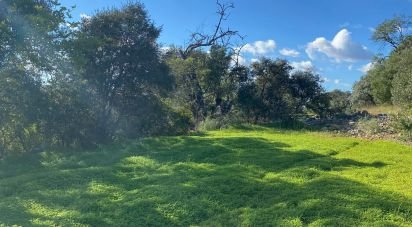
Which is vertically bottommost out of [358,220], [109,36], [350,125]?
[358,220]

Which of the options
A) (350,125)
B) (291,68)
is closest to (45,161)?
(350,125)

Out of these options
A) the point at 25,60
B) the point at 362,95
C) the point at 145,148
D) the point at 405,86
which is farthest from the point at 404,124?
→ the point at 362,95

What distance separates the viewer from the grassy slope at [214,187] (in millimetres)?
6965

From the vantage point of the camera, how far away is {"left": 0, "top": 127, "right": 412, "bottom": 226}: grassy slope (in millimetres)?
6965

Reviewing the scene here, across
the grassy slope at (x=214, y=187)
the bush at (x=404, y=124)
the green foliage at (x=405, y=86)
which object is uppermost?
the green foliage at (x=405, y=86)

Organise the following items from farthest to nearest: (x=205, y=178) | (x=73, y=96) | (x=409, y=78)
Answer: (x=409, y=78), (x=73, y=96), (x=205, y=178)

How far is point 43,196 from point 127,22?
38.5 feet

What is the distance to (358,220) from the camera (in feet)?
21.9

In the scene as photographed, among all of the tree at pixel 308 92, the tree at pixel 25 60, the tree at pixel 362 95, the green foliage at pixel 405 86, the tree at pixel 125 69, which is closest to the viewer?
the tree at pixel 25 60

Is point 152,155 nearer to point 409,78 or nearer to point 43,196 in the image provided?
point 43,196

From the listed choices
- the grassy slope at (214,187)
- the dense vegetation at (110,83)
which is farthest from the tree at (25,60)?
the grassy slope at (214,187)

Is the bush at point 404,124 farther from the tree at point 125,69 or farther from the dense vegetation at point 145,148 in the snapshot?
the tree at point 125,69

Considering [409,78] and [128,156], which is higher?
[409,78]

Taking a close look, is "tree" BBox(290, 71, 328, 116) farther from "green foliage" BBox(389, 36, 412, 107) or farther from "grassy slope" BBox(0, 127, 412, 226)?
"grassy slope" BBox(0, 127, 412, 226)
